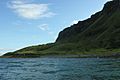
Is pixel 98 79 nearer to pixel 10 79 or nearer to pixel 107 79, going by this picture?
pixel 107 79

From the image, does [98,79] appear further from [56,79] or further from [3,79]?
[3,79]

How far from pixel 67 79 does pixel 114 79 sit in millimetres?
9489

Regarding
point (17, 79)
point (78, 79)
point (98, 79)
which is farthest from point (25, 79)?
point (98, 79)

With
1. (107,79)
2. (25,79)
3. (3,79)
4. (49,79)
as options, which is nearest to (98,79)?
(107,79)

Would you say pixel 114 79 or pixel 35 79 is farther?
pixel 35 79

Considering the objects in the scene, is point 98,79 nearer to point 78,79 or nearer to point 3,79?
point 78,79

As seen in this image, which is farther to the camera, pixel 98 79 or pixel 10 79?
pixel 10 79

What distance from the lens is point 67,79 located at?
59844 mm

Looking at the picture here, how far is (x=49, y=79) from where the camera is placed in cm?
6050

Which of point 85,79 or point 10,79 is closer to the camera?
point 85,79

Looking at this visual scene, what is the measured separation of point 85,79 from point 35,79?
1070 cm

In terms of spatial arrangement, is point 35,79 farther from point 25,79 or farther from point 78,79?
point 78,79

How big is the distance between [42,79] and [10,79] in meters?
7.01

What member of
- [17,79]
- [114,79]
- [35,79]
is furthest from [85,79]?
[17,79]
